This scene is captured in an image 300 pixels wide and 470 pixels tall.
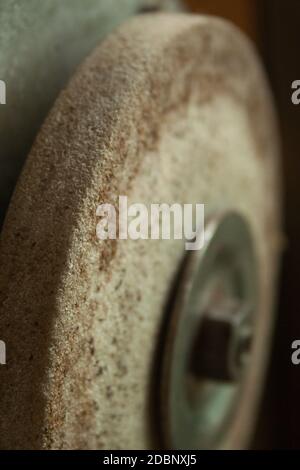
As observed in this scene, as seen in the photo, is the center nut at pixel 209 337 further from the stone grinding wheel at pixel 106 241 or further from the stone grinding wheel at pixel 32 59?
the stone grinding wheel at pixel 32 59

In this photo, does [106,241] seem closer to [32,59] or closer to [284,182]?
[32,59]

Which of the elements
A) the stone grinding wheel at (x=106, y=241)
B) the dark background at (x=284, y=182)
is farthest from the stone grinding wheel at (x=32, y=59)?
the dark background at (x=284, y=182)

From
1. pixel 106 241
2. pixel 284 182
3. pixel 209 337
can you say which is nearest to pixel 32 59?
pixel 106 241

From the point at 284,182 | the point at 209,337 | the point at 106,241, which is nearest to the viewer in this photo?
the point at 106,241

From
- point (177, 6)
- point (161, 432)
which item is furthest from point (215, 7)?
point (161, 432)

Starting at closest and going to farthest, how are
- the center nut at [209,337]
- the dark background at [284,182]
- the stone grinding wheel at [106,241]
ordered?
the stone grinding wheel at [106,241], the center nut at [209,337], the dark background at [284,182]
